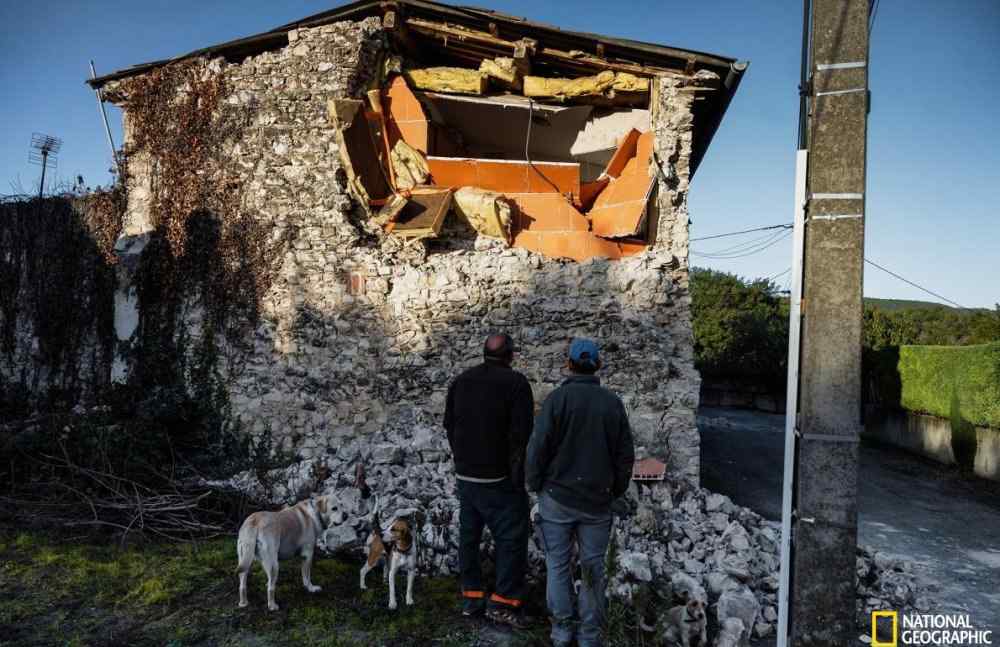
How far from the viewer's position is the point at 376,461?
671 centimetres

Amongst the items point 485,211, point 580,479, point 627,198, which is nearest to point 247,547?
point 580,479

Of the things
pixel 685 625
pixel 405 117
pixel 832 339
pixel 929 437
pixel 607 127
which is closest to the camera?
pixel 832 339

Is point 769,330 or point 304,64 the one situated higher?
point 304,64

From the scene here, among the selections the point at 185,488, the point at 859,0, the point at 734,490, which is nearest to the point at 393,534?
the point at 185,488

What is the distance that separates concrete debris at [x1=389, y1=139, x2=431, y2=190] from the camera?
8.09 metres

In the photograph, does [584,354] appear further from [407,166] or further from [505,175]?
[407,166]

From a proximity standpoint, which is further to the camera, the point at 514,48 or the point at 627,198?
the point at 514,48

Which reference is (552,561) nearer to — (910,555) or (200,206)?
(910,555)

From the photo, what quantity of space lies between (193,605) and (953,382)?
14.9 metres

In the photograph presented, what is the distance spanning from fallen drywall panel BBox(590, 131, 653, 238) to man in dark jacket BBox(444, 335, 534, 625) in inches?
154

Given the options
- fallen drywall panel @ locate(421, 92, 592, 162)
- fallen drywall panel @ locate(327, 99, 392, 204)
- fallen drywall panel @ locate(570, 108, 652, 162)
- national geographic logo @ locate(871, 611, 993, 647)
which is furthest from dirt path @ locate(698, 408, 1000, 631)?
fallen drywall panel @ locate(327, 99, 392, 204)

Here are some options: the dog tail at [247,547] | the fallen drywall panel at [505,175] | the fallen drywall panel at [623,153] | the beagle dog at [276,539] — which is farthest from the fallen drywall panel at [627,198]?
the dog tail at [247,547]

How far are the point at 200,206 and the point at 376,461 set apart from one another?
4.95m

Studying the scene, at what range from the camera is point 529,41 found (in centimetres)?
809
